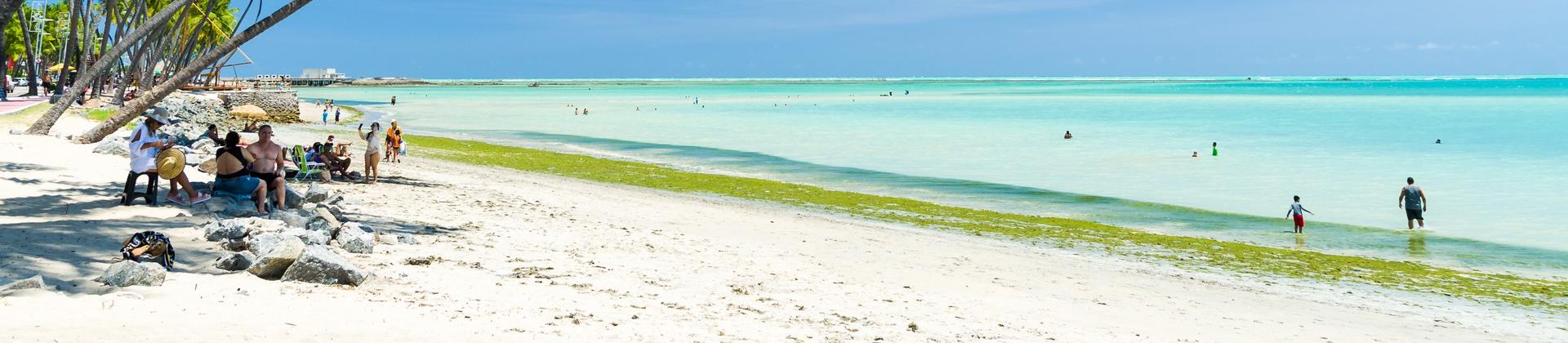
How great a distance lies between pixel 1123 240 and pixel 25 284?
1419 cm

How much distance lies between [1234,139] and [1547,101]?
7009 cm

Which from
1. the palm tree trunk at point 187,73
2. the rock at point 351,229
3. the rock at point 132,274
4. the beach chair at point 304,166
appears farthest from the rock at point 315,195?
the rock at point 132,274

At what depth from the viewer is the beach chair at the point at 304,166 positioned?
17609 mm

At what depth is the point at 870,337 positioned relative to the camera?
8.11 meters

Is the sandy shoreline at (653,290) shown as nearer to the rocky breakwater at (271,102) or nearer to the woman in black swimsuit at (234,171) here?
the woman in black swimsuit at (234,171)

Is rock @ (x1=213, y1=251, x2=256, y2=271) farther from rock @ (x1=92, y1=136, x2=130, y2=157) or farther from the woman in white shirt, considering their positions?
rock @ (x1=92, y1=136, x2=130, y2=157)

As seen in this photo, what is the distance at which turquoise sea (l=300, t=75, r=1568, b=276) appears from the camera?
19.4 m

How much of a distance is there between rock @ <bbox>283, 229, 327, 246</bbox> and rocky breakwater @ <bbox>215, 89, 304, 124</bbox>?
123 ft

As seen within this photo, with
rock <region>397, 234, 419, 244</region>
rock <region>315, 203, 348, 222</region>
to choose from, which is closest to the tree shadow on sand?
rock <region>315, 203, 348, 222</region>

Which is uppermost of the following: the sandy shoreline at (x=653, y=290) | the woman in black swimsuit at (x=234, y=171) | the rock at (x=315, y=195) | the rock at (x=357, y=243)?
the woman in black swimsuit at (x=234, y=171)

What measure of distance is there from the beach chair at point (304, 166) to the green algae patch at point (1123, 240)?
7490 mm

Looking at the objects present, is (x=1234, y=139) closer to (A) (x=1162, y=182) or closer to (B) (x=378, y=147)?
(A) (x=1162, y=182)

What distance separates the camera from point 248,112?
42.1 metres

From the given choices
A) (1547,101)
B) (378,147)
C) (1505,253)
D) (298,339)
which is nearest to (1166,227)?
(1505,253)
